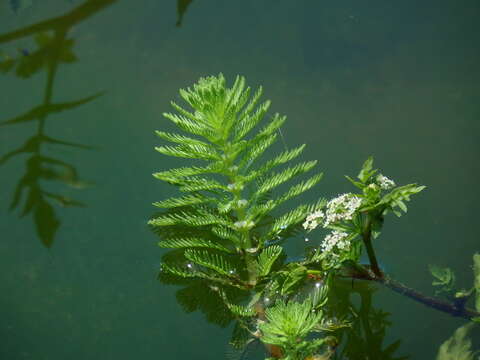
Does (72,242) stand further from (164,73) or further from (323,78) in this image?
(323,78)

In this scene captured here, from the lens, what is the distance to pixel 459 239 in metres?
2.22

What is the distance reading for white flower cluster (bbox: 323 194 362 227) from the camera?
5.83 ft

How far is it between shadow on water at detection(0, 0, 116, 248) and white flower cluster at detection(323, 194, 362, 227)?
1.22m

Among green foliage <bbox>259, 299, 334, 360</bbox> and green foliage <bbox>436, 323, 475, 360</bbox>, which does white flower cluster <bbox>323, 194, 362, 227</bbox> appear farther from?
green foliage <bbox>436, 323, 475, 360</bbox>

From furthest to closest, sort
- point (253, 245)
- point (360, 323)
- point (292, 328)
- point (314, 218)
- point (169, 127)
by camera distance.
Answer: point (169, 127), point (253, 245), point (360, 323), point (314, 218), point (292, 328)

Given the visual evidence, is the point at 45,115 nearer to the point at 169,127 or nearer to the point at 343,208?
the point at 169,127

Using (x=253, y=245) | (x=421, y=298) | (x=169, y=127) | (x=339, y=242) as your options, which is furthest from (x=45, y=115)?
(x=421, y=298)

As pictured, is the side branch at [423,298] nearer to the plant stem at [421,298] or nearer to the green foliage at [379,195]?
the plant stem at [421,298]

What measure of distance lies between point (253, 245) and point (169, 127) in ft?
2.49

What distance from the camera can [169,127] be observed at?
2496 millimetres

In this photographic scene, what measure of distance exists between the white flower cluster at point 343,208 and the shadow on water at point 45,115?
1.22 meters

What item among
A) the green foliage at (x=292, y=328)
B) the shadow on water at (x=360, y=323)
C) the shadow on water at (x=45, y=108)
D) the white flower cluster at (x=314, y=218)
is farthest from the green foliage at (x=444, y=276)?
the shadow on water at (x=45, y=108)

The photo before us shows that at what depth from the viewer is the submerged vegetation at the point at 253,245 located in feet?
6.20

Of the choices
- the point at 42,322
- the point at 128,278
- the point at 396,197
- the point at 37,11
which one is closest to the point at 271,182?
the point at 396,197
